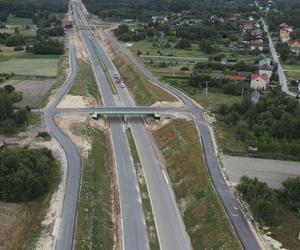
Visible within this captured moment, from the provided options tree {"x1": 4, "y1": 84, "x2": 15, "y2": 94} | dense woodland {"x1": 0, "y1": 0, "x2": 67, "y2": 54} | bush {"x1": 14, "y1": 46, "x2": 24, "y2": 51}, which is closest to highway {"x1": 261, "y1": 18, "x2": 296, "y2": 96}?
tree {"x1": 4, "y1": 84, "x2": 15, "y2": 94}

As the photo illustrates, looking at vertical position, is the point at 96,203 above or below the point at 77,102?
below

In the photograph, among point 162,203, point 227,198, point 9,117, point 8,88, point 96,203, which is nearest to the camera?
point 96,203

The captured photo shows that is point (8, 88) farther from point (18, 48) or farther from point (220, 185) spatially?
point (18, 48)

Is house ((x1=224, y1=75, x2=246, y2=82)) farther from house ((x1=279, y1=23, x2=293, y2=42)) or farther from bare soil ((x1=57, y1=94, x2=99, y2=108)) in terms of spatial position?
house ((x1=279, y1=23, x2=293, y2=42))

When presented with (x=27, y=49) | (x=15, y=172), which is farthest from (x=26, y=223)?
(x=27, y=49)

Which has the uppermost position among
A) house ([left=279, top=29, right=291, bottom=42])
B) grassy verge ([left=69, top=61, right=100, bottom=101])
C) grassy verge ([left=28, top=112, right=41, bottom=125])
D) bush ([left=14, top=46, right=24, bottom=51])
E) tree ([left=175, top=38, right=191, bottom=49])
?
house ([left=279, top=29, right=291, bottom=42])

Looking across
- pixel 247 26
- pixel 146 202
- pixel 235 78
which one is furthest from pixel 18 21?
pixel 146 202

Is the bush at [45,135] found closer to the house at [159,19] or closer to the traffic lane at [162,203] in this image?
the traffic lane at [162,203]
